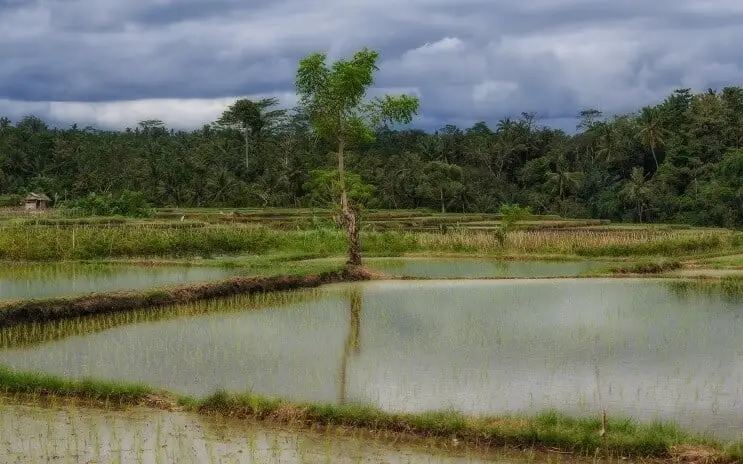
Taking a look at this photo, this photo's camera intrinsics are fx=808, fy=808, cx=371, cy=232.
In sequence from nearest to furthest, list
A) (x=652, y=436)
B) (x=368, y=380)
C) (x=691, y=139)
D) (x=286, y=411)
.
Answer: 1. (x=652, y=436)
2. (x=286, y=411)
3. (x=368, y=380)
4. (x=691, y=139)

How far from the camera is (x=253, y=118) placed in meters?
67.2

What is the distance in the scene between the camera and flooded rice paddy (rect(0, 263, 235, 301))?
16.2 metres

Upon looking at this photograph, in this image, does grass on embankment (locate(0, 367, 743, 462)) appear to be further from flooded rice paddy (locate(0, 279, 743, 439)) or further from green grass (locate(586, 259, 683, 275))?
green grass (locate(586, 259, 683, 275))

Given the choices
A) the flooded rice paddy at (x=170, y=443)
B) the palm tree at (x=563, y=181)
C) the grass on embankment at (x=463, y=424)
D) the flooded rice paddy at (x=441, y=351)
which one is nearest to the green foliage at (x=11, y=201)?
the palm tree at (x=563, y=181)

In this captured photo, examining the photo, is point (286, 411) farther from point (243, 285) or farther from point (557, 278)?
point (557, 278)

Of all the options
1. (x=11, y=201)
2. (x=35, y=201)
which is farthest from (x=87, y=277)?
(x=11, y=201)

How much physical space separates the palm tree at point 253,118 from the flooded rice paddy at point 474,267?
40.9 metres

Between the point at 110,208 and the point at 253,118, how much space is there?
2894cm

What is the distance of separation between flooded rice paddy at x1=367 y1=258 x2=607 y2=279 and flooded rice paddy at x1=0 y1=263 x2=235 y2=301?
525 cm

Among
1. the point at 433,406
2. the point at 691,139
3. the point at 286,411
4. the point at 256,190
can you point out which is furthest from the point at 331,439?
the point at 691,139

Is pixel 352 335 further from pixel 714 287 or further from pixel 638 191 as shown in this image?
pixel 638 191

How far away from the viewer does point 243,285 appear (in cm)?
1698

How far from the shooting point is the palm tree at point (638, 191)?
4950cm

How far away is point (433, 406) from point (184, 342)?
4774mm
